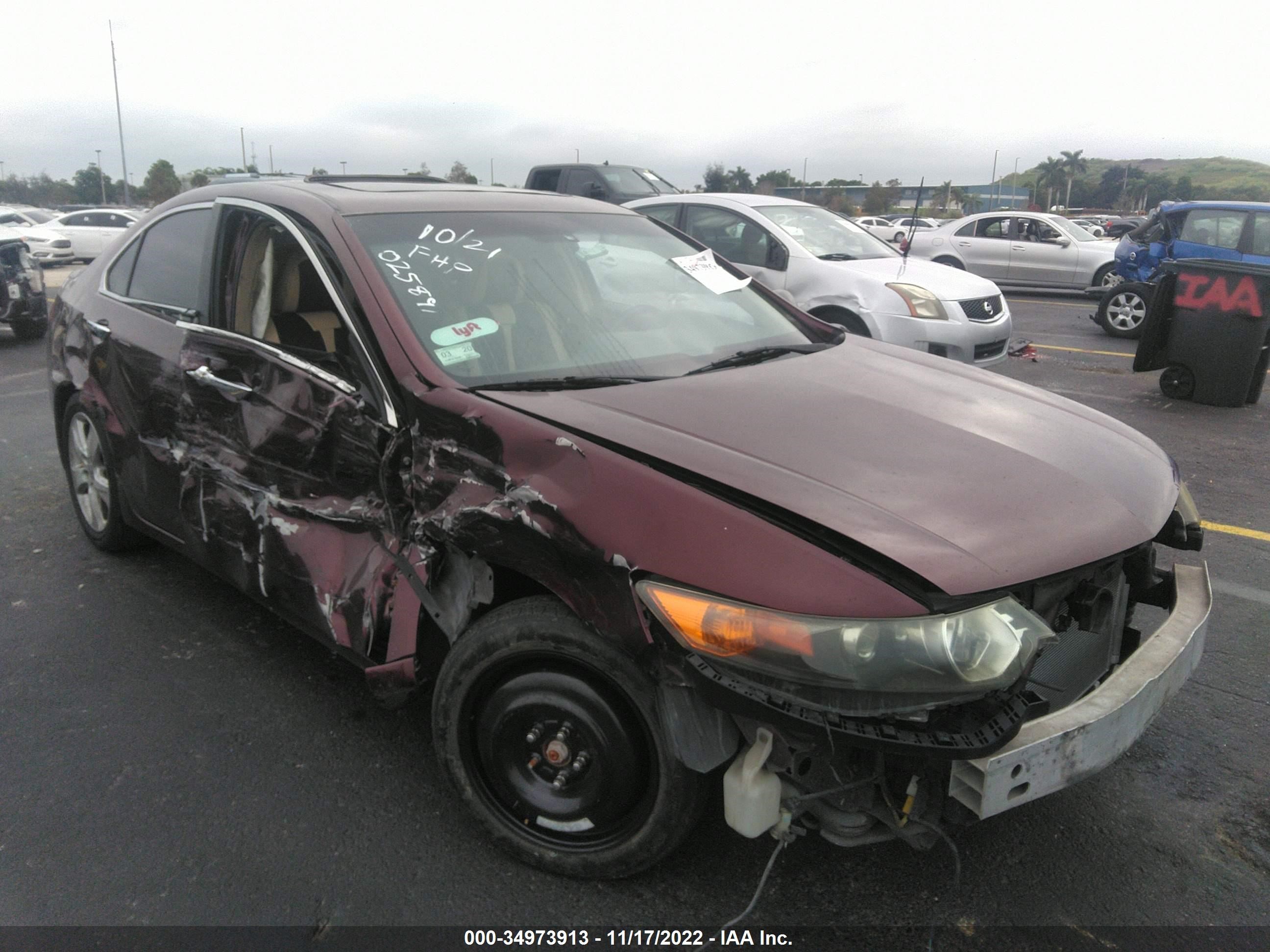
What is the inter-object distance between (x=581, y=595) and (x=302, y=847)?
1.10 metres

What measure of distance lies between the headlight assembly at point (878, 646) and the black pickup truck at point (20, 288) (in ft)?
36.9

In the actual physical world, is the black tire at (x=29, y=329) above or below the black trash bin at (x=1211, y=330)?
Result: below

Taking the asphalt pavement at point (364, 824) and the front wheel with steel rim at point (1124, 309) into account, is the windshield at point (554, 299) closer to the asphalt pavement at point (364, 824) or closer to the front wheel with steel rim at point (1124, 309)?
the asphalt pavement at point (364, 824)

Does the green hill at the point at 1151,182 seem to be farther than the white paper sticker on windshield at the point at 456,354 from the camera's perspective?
Yes

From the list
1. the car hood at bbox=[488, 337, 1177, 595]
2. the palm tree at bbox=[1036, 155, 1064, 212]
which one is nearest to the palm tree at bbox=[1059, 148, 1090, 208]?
the palm tree at bbox=[1036, 155, 1064, 212]

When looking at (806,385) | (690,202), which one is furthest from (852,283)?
(806,385)

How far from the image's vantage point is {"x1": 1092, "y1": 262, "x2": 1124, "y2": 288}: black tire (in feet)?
49.0

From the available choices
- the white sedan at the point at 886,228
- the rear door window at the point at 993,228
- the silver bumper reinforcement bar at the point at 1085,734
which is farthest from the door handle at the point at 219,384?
the white sedan at the point at 886,228

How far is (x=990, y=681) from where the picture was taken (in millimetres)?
1803

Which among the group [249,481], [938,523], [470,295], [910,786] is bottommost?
[910,786]

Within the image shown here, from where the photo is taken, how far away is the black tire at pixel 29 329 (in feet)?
35.6

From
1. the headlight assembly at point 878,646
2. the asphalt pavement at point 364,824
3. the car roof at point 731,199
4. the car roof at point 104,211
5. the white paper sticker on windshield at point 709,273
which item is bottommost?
the asphalt pavement at point 364,824

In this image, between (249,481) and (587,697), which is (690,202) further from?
(587,697)

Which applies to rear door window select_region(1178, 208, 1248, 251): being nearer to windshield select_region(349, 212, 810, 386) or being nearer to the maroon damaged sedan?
the maroon damaged sedan
